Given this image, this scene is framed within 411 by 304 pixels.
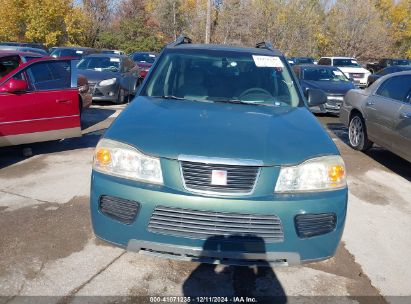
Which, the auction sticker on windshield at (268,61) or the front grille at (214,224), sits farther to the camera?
the auction sticker on windshield at (268,61)

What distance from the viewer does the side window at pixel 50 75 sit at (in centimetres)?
620

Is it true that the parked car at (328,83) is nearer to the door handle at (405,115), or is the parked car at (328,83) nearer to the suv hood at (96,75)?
the door handle at (405,115)

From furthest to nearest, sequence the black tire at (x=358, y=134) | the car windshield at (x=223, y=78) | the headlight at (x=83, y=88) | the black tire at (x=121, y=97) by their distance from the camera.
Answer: the black tire at (x=121, y=97) < the headlight at (x=83, y=88) < the black tire at (x=358, y=134) < the car windshield at (x=223, y=78)

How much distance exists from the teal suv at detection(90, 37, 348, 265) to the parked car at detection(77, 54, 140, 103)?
7939 millimetres

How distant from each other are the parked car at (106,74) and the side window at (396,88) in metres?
6.00

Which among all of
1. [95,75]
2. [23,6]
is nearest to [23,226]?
[95,75]

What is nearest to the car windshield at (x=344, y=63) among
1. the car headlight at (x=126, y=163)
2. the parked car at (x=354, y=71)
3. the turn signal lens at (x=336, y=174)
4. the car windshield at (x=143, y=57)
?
the parked car at (x=354, y=71)

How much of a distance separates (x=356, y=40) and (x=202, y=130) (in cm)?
3895

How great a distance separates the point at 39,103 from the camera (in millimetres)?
6070

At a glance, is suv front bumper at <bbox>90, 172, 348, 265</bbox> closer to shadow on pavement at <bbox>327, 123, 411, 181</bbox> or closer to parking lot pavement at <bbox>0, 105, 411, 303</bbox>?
parking lot pavement at <bbox>0, 105, 411, 303</bbox>

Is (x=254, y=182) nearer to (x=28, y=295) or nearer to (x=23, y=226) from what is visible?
(x=28, y=295)

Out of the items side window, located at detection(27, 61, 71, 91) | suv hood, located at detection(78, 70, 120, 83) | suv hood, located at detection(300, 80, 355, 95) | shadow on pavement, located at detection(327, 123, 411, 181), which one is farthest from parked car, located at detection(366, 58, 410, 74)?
side window, located at detection(27, 61, 71, 91)

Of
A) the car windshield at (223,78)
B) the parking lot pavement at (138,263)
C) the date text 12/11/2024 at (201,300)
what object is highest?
the car windshield at (223,78)

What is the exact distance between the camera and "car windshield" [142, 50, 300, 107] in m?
4.04
